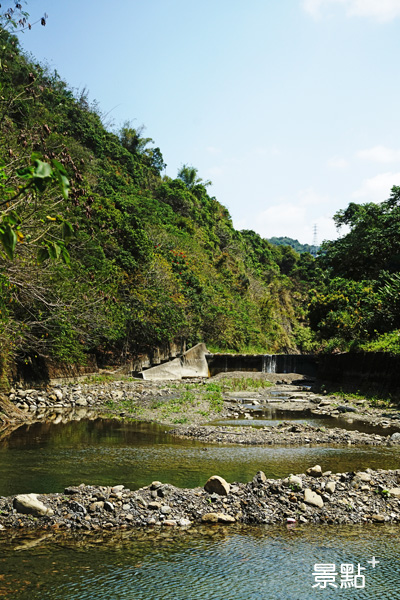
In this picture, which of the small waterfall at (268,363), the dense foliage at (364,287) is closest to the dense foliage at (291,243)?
the dense foliage at (364,287)

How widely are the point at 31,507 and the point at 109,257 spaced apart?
24.5 metres

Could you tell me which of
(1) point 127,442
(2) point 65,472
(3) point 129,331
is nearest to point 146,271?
(3) point 129,331

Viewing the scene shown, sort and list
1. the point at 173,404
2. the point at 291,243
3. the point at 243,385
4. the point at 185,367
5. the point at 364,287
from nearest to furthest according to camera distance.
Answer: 1. the point at 173,404
2. the point at 243,385
3. the point at 364,287
4. the point at 185,367
5. the point at 291,243

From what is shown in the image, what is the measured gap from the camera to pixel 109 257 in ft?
Answer: 99.0

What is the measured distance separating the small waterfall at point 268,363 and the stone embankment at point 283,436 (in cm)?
2231

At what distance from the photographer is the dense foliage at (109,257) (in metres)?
10.2

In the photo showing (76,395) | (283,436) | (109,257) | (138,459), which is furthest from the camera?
(109,257)

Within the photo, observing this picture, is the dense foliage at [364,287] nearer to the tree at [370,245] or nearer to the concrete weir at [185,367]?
the tree at [370,245]

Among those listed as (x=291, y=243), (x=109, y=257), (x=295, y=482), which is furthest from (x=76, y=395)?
(x=291, y=243)

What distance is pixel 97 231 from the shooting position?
27.4 metres

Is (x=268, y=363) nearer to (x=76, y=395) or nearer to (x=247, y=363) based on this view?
A: (x=247, y=363)

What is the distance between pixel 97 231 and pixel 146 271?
17.1ft

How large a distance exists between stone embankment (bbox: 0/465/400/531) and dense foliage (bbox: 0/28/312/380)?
3578 mm

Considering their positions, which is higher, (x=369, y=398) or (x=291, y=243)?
(x=291, y=243)
